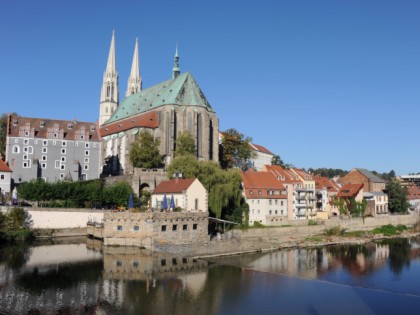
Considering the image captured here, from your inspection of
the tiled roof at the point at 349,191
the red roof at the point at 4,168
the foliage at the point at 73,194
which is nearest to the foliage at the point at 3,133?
the red roof at the point at 4,168

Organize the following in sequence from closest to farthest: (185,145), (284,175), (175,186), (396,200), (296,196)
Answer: (175,186), (296,196), (284,175), (185,145), (396,200)

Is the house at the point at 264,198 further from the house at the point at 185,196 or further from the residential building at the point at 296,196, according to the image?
the house at the point at 185,196

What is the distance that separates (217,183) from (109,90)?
80419 mm

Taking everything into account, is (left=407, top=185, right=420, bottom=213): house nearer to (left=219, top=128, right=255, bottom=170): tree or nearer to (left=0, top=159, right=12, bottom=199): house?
(left=219, top=128, right=255, bottom=170): tree

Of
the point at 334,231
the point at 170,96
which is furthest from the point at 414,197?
the point at 170,96

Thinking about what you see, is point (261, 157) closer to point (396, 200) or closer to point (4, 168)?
point (396, 200)

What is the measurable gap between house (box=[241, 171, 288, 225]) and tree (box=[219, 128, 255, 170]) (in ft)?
86.0

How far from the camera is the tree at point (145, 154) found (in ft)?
274

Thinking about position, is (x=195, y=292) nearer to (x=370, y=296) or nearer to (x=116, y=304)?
(x=116, y=304)

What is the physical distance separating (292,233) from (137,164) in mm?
31259

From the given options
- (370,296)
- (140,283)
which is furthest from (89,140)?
(370,296)

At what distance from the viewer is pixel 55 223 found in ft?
219

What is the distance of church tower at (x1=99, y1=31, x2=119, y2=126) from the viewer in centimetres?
13512

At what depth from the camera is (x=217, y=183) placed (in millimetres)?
67000
